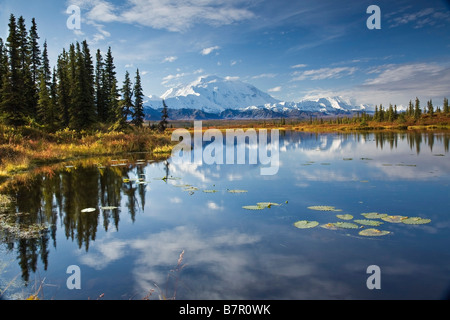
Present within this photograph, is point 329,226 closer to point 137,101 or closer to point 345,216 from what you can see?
point 345,216

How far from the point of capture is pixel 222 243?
775 centimetres

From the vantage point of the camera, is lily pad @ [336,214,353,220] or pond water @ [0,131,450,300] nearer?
pond water @ [0,131,450,300]

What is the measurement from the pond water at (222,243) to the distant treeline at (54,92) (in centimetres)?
2383

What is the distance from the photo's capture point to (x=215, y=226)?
915cm

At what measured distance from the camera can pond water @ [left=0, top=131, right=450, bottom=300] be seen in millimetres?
5551

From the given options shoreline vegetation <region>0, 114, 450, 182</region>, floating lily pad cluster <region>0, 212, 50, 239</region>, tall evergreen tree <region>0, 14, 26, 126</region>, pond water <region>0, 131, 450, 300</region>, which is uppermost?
tall evergreen tree <region>0, 14, 26, 126</region>

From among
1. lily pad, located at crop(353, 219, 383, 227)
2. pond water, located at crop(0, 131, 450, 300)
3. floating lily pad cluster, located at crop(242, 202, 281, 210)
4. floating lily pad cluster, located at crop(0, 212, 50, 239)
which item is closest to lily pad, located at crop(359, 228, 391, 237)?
pond water, located at crop(0, 131, 450, 300)

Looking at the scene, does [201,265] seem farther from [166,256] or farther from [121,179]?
[121,179]

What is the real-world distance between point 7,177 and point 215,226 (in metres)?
15.1

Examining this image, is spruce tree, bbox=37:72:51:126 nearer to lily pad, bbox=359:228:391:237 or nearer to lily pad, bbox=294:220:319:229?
lily pad, bbox=294:220:319:229

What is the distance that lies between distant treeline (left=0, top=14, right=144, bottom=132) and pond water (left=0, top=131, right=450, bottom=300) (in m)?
23.8

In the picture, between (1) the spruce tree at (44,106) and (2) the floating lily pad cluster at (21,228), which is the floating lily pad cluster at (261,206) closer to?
(2) the floating lily pad cluster at (21,228)
